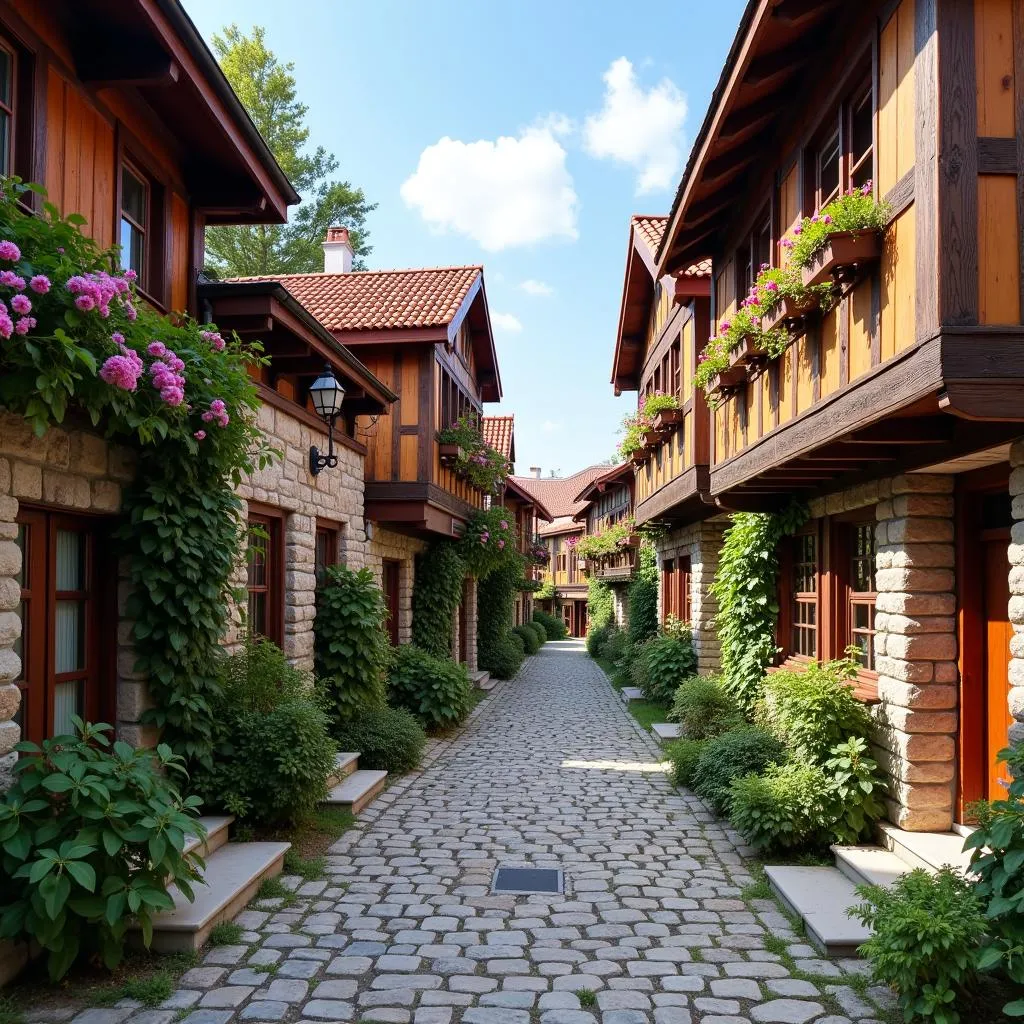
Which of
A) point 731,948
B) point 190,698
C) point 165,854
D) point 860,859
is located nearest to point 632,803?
point 860,859

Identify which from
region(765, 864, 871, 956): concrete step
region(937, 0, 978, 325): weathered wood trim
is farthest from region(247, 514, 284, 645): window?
region(937, 0, 978, 325): weathered wood trim

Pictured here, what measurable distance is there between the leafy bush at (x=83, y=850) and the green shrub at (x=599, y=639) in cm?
2155

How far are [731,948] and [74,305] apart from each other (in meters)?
4.77

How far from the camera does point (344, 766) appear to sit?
848 centimetres

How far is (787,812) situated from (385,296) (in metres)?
10.2

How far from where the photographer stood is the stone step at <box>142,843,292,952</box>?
466 cm

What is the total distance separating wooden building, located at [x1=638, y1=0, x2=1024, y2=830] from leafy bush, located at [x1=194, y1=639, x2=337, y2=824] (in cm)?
415

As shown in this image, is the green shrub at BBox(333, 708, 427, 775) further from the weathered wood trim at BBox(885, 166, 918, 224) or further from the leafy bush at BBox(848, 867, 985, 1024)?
the weathered wood trim at BBox(885, 166, 918, 224)

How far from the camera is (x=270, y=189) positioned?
7.60 m

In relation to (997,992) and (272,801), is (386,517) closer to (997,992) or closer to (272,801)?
(272,801)

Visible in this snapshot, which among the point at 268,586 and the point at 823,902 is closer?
the point at 823,902

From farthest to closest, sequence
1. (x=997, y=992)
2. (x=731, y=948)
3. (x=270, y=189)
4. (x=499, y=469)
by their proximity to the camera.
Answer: (x=499, y=469)
(x=270, y=189)
(x=731, y=948)
(x=997, y=992)

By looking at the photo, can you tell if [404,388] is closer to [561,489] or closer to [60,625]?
[60,625]

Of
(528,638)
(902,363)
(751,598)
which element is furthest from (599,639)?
(902,363)
